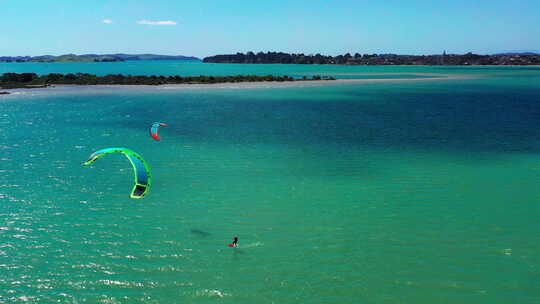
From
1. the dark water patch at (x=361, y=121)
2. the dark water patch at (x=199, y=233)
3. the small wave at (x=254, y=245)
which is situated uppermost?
the dark water patch at (x=361, y=121)

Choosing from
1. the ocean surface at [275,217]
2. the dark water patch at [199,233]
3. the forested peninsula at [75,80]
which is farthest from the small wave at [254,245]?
the forested peninsula at [75,80]

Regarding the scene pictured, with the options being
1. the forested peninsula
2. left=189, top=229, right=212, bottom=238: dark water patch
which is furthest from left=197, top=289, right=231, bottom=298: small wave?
the forested peninsula

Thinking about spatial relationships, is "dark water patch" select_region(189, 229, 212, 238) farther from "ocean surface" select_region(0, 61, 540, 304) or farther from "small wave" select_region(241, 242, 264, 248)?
"small wave" select_region(241, 242, 264, 248)

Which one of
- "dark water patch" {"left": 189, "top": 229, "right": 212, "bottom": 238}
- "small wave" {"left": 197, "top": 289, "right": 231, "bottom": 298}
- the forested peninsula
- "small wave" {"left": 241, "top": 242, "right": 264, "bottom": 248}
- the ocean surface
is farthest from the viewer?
the forested peninsula

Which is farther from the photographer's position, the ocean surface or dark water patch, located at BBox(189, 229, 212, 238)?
dark water patch, located at BBox(189, 229, 212, 238)

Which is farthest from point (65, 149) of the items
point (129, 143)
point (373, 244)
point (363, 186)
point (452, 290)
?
point (452, 290)

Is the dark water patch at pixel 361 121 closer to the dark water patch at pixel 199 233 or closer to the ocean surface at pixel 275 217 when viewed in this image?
the ocean surface at pixel 275 217

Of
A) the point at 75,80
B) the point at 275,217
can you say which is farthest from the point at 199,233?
the point at 75,80

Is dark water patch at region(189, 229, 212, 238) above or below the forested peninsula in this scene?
below
